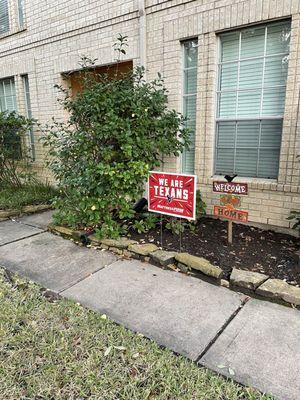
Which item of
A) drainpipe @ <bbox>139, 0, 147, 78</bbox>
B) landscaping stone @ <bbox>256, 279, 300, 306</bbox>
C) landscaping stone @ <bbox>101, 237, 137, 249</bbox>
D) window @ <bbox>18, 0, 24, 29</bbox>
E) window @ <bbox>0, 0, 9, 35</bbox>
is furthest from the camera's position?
window @ <bbox>0, 0, 9, 35</bbox>

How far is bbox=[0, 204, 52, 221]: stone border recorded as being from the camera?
528 cm

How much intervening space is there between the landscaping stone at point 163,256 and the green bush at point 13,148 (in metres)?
4.33

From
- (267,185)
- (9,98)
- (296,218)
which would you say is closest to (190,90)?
(267,185)

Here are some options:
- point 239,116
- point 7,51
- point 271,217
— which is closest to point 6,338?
point 271,217

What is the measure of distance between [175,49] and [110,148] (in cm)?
192

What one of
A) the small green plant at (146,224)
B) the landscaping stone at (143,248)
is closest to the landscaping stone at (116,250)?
the landscaping stone at (143,248)

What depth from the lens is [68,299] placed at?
2.79 m

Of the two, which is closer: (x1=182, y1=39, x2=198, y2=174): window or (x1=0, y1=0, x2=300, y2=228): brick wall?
(x1=0, y1=0, x2=300, y2=228): brick wall

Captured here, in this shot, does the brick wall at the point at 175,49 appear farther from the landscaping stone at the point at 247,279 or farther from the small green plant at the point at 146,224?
the landscaping stone at the point at 247,279

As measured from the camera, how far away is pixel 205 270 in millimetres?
3055

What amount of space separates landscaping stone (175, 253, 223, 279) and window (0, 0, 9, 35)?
6893 millimetres

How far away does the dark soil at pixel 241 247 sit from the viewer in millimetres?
3156

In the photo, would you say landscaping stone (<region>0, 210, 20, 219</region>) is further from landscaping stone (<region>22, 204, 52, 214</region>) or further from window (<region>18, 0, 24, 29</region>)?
window (<region>18, 0, 24, 29</region>)

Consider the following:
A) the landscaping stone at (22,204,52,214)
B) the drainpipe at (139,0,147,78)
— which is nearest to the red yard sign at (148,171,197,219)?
the drainpipe at (139,0,147,78)
